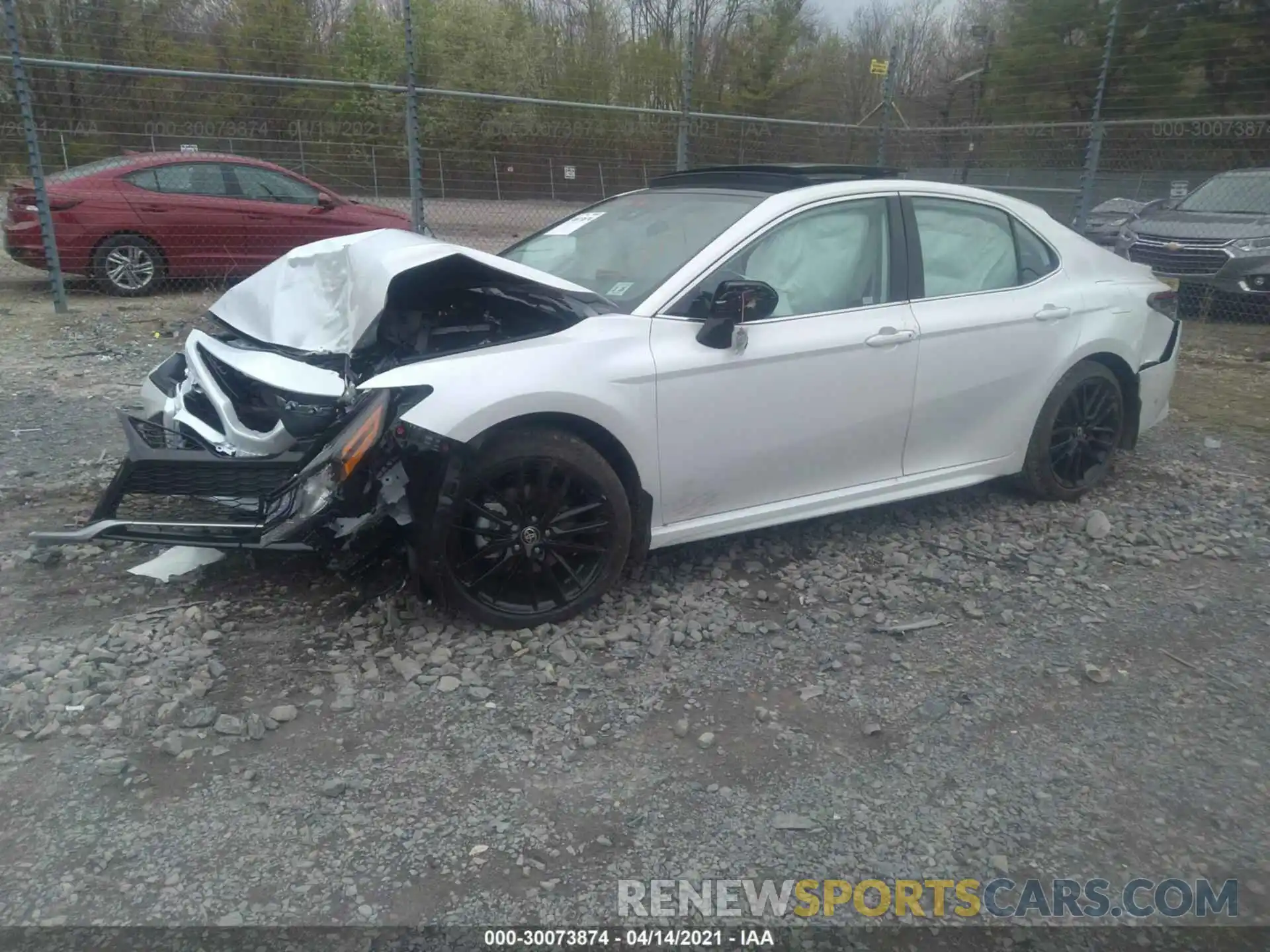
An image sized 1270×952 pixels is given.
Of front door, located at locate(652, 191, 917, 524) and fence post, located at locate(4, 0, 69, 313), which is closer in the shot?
front door, located at locate(652, 191, 917, 524)

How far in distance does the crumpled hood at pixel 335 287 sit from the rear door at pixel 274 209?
6.44 meters

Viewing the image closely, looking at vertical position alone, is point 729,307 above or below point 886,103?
below

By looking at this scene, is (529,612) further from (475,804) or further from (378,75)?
(378,75)

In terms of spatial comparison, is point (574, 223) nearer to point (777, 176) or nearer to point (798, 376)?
point (777, 176)

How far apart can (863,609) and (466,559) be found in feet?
5.17

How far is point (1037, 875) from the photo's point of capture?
247 centimetres

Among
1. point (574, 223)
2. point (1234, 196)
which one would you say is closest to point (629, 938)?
point (574, 223)

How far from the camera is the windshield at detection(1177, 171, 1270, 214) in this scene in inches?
424

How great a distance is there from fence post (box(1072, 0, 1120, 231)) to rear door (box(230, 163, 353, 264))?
8135mm

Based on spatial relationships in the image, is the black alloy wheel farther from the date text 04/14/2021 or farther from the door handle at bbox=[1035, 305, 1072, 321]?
the date text 04/14/2021

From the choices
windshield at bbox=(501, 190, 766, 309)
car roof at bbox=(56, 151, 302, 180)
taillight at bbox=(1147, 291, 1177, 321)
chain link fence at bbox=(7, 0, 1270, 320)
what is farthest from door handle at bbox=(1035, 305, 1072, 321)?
car roof at bbox=(56, 151, 302, 180)

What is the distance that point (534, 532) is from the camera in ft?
11.5

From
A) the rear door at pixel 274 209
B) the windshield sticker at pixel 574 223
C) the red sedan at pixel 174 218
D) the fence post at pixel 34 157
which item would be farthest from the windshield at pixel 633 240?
the rear door at pixel 274 209

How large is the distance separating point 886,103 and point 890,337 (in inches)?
338
